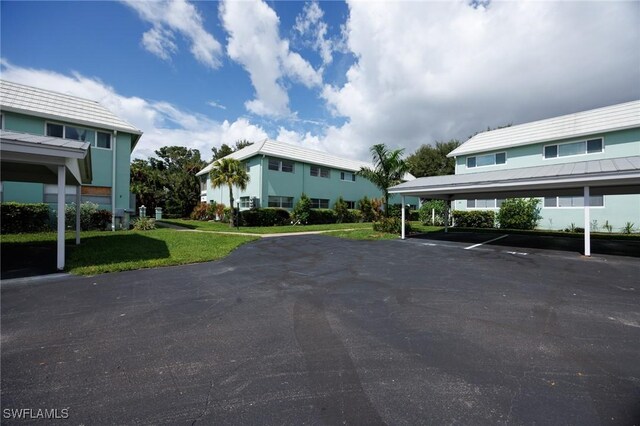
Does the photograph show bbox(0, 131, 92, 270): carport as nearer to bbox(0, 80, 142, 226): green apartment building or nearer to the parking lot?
the parking lot

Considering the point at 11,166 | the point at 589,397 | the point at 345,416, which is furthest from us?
the point at 11,166

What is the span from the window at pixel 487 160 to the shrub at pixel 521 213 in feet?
10.9

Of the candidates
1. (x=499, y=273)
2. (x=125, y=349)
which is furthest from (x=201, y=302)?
(x=499, y=273)

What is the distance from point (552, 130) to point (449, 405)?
24.0 meters

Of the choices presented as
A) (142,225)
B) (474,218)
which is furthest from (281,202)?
(474,218)

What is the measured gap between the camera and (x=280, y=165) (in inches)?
938

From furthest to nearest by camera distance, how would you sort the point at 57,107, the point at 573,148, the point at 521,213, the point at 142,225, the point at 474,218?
the point at 474,218
the point at 521,213
the point at 573,148
the point at 142,225
the point at 57,107

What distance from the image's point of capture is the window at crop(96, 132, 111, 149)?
16703 mm

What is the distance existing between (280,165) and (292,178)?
1595 mm

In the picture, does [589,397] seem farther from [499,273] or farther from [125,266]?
[125,266]

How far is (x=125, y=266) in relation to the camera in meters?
7.28

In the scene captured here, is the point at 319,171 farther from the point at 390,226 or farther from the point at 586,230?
the point at 586,230

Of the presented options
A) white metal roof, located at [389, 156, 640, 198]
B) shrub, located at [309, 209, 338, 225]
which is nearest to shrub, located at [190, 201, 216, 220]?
shrub, located at [309, 209, 338, 225]

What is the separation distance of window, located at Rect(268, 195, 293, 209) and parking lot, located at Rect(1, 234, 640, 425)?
56.6 ft
